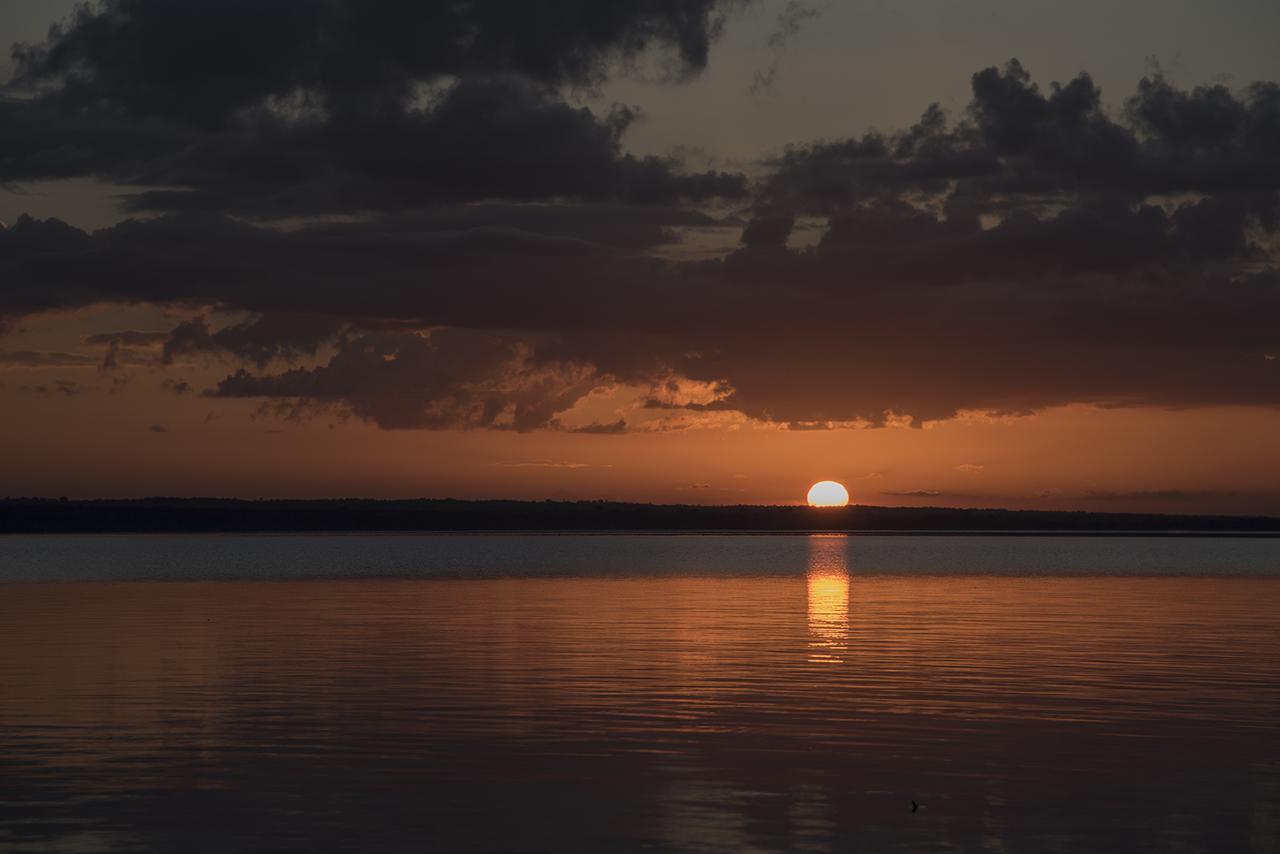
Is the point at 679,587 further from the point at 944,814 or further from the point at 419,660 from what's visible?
the point at 944,814

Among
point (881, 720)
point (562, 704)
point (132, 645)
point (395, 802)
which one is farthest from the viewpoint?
point (132, 645)

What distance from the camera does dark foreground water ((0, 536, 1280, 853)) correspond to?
22.5m

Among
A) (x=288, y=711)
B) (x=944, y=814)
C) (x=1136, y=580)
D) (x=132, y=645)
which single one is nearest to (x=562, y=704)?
(x=288, y=711)

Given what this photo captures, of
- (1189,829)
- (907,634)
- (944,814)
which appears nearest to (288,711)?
(944,814)

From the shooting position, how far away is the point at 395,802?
24078mm

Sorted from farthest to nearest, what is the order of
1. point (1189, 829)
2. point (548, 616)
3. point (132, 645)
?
point (548, 616) → point (132, 645) → point (1189, 829)

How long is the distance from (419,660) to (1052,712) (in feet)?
66.0

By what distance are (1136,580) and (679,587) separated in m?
37.2

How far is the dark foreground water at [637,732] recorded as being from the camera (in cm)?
2245

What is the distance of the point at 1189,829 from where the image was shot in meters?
22.3

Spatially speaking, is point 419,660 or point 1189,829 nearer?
point 1189,829

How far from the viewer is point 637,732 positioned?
3175 centimetres

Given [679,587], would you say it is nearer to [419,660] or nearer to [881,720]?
[419,660]

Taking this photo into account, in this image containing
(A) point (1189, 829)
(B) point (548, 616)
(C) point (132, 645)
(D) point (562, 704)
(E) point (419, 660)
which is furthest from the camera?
(B) point (548, 616)
